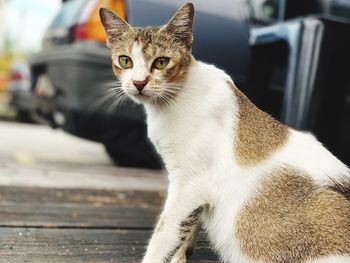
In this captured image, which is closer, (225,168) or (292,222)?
(292,222)

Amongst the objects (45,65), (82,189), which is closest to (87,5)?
(45,65)

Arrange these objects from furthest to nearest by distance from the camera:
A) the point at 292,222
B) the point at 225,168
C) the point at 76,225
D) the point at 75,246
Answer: the point at 76,225
the point at 75,246
the point at 225,168
the point at 292,222

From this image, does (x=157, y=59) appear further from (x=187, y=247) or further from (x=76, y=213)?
(x=76, y=213)

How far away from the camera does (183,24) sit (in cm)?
188

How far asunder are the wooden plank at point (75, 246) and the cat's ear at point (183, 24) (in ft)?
2.63

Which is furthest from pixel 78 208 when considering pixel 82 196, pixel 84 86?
pixel 84 86

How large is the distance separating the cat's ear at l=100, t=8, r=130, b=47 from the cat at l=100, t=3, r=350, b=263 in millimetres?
59

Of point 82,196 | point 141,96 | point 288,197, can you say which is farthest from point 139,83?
point 82,196

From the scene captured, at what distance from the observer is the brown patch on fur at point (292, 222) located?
1615 millimetres

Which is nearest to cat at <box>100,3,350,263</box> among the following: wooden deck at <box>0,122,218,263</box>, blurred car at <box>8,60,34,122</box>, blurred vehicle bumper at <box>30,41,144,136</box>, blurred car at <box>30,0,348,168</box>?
wooden deck at <box>0,122,218,263</box>

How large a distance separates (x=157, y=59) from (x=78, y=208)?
1.35 m

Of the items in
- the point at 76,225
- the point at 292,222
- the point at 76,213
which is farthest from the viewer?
the point at 76,213

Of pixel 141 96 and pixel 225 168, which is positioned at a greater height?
pixel 141 96

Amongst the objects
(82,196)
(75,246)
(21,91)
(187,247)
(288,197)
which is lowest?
(21,91)
